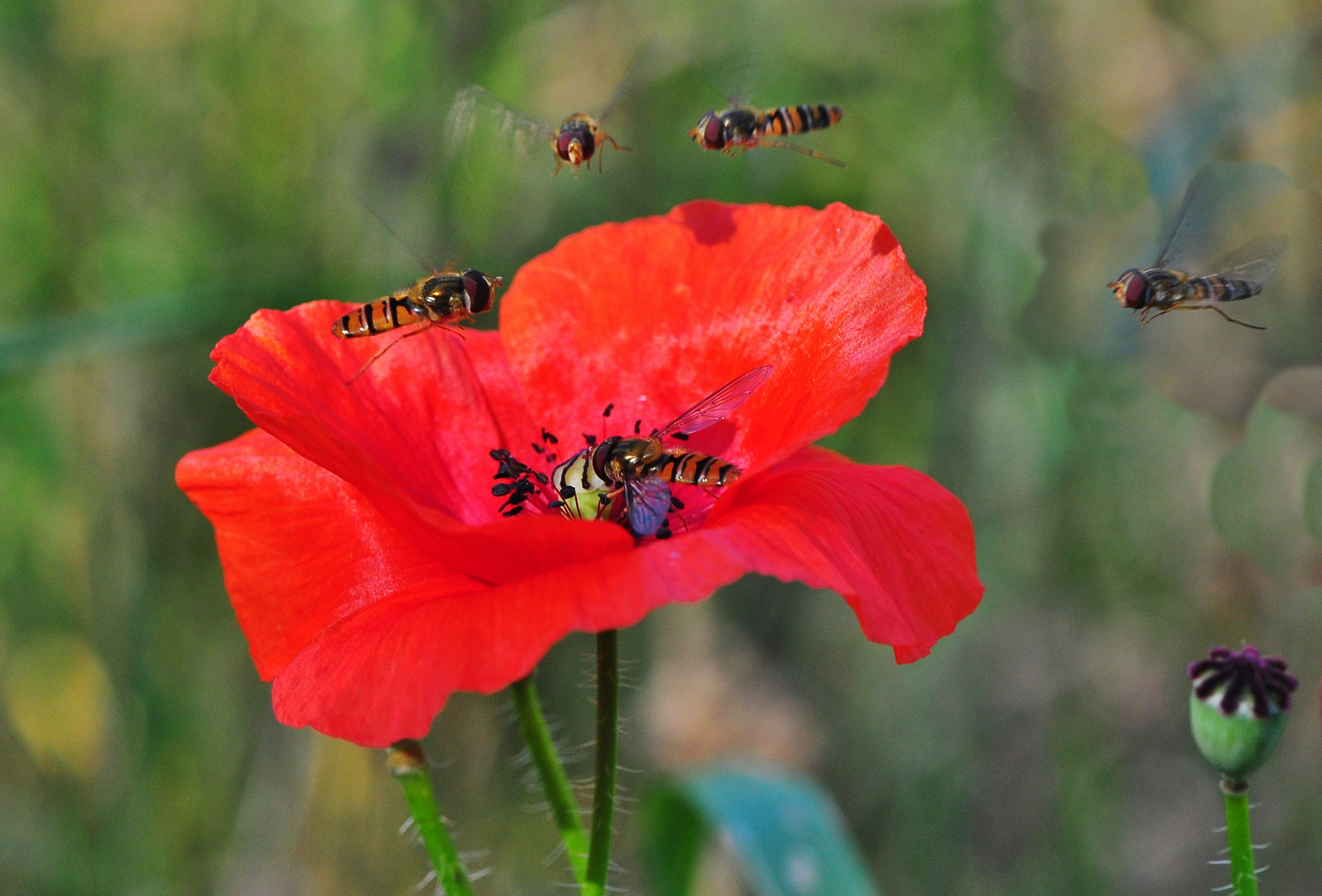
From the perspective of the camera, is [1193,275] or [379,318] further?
[1193,275]

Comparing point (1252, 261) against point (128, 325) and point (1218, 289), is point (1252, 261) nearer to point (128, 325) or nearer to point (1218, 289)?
point (1218, 289)

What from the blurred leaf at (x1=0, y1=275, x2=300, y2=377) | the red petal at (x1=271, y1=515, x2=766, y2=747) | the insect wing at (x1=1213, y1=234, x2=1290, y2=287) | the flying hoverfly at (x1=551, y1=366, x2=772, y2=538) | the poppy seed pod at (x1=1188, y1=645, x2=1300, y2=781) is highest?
the blurred leaf at (x1=0, y1=275, x2=300, y2=377)

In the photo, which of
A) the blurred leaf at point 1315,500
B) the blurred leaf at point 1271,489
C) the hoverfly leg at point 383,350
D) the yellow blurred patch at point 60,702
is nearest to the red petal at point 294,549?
the hoverfly leg at point 383,350

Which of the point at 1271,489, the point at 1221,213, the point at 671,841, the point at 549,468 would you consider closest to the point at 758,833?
the point at 671,841

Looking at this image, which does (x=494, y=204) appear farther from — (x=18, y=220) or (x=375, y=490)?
(x=375, y=490)

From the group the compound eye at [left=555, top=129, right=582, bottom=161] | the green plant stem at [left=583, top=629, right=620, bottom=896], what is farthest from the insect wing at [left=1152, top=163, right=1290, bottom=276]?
the green plant stem at [left=583, top=629, right=620, bottom=896]

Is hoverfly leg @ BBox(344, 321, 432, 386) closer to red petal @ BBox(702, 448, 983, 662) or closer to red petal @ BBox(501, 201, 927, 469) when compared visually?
red petal @ BBox(501, 201, 927, 469)

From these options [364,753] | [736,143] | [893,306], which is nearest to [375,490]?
[893,306]
